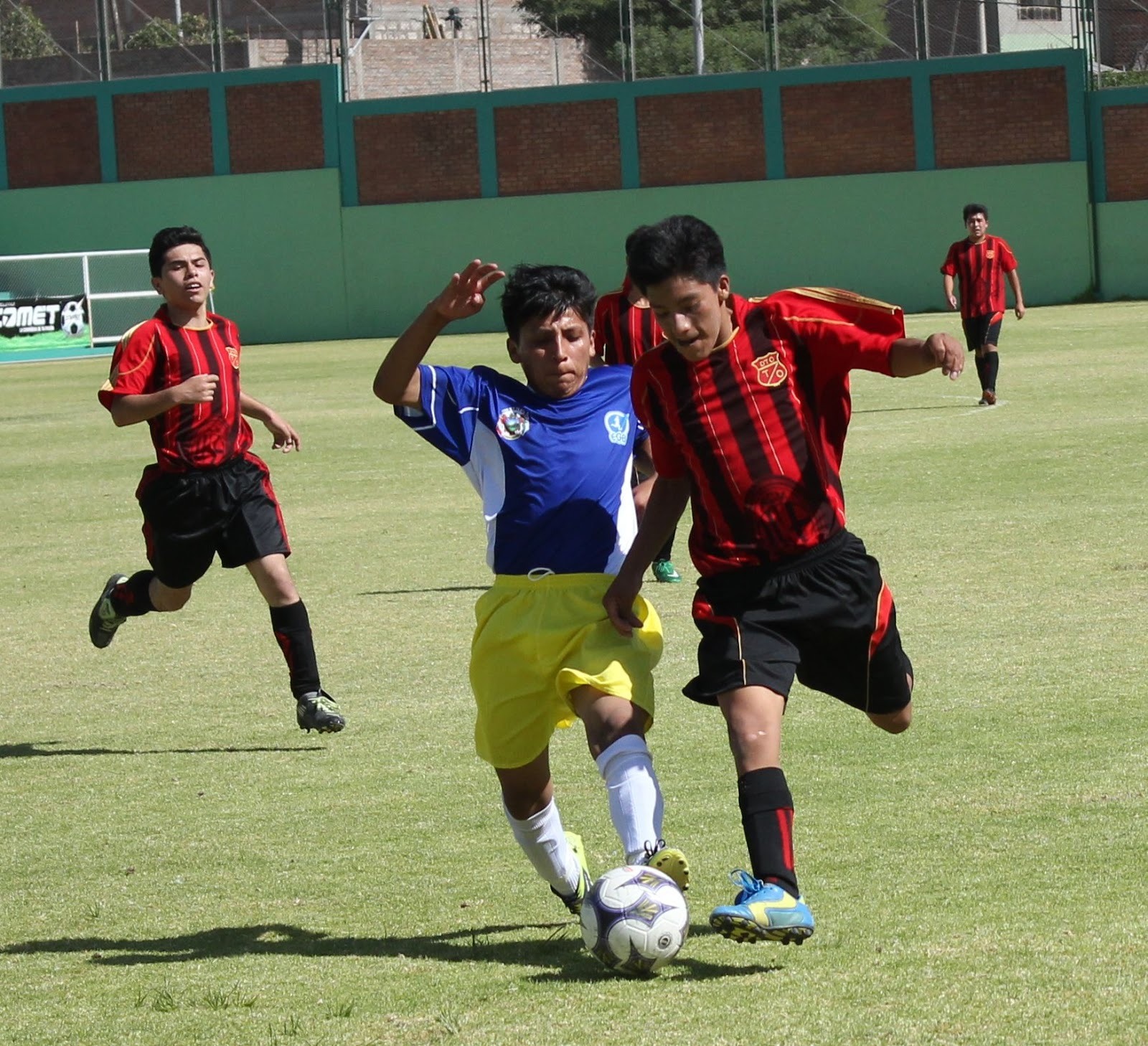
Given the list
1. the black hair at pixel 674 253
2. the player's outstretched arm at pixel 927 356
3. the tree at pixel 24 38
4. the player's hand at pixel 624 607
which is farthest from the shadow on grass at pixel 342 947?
the tree at pixel 24 38

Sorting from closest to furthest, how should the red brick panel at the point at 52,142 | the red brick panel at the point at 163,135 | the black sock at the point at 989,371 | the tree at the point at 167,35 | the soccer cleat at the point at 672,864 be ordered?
the soccer cleat at the point at 672,864 → the black sock at the point at 989,371 → the red brick panel at the point at 163,135 → the red brick panel at the point at 52,142 → the tree at the point at 167,35

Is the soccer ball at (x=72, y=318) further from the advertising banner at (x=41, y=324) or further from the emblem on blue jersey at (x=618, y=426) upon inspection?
the emblem on blue jersey at (x=618, y=426)

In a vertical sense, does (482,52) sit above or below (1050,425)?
above

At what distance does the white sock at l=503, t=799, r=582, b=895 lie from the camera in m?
4.65

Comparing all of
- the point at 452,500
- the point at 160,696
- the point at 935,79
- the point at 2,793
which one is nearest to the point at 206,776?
the point at 2,793

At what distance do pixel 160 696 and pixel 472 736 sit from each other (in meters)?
1.75

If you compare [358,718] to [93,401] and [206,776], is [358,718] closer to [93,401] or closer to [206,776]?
[206,776]

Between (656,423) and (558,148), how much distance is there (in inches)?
1417

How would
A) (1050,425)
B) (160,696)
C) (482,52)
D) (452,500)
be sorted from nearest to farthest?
1. (160,696)
2. (452,500)
3. (1050,425)
4. (482,52)

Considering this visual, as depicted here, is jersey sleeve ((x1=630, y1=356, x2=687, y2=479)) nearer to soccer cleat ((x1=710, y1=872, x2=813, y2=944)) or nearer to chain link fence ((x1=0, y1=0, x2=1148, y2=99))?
soccer cleat ((x1=710, y1=872, x2=813, y2=944))

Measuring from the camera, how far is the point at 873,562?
4.51 meters

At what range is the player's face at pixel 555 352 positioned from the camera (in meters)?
4.70

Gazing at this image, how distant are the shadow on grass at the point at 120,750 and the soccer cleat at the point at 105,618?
3.16ft

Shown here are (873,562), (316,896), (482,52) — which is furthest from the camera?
(482,52)
